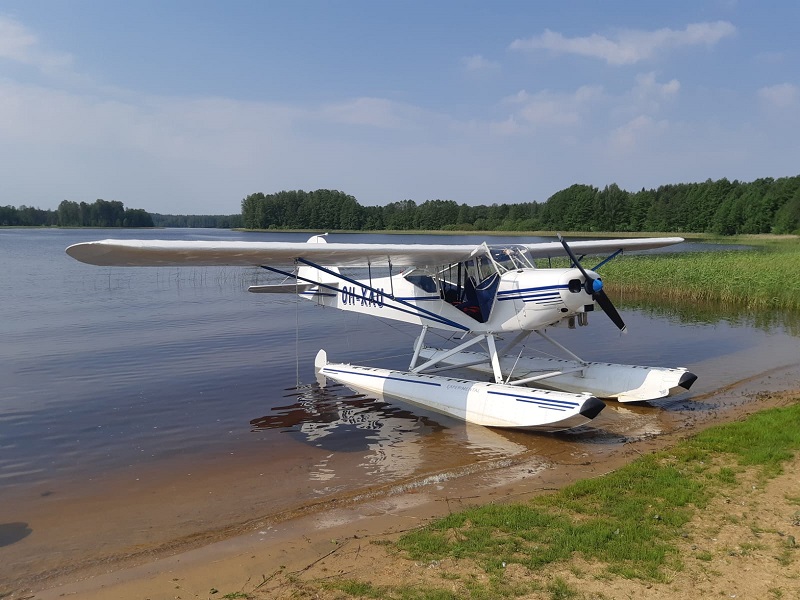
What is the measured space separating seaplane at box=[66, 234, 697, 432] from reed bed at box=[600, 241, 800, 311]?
11.1 m

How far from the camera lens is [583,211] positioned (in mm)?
102812

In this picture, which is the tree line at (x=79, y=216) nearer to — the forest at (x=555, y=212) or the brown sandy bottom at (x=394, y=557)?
the forest at (x=555, y=212)

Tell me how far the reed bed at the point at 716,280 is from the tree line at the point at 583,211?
52.6 metres

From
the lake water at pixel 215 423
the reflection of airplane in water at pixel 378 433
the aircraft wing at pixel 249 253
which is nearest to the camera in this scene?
the lake water at pixel 215 423

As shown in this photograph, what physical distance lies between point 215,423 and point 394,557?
5335 millimetres

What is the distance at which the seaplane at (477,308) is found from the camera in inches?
323

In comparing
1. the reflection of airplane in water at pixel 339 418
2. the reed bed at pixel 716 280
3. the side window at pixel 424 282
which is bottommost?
the reflection of airplane in water at pixel 339 418

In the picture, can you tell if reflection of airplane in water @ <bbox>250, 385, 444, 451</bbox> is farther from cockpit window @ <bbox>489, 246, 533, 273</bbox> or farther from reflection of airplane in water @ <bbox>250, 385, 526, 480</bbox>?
cockpit window @ <bbox>489, 246, 533, 273</bbox>

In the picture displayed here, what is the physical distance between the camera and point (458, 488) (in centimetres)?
643

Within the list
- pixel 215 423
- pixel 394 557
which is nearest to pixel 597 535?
pixel 394 557

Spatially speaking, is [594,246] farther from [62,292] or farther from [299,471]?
[62,292]

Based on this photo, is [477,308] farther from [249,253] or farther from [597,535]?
[597,535]

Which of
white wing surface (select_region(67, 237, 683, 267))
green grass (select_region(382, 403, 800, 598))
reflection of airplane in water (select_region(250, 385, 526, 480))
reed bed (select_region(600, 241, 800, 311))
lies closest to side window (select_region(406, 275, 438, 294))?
white wing surface (select_region(67, 237, 683, 267))

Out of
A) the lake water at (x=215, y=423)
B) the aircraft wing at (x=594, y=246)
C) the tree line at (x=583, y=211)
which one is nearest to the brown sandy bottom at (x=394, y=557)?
the lake water at (x=215, y=423)
